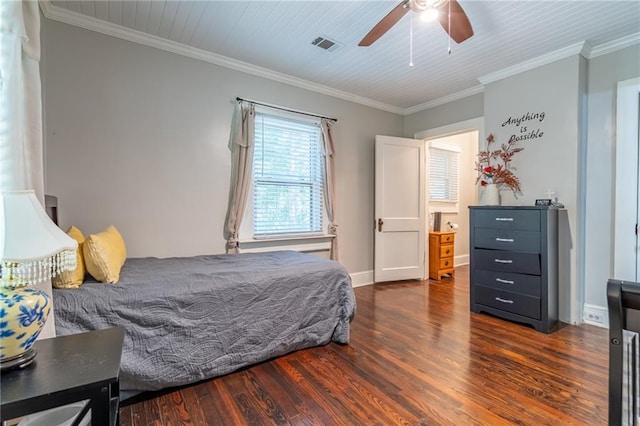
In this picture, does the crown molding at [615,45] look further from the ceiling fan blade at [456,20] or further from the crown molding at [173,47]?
the crown molding at [173,47]

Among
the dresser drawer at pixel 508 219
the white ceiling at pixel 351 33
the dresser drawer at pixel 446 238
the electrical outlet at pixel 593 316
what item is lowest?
the electrical outlet at pixel 593 316

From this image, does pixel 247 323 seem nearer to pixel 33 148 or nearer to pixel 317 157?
pixel 33 148

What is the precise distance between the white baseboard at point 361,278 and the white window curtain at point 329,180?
0.51 m

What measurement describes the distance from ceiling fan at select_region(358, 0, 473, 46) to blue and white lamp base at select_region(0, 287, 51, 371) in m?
2.37

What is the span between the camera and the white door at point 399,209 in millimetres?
4465

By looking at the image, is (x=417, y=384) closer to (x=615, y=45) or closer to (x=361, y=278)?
(x=361, y=278)

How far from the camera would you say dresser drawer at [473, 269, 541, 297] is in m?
2.88

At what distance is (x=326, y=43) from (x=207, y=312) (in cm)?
264

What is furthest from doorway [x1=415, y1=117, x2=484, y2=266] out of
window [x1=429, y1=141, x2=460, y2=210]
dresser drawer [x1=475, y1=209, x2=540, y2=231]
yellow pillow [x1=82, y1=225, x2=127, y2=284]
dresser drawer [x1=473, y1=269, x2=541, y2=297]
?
yellow pillow [x1=82, y1=225, x2=127, y2=284]

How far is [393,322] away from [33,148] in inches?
117

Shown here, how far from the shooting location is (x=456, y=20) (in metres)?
1.99

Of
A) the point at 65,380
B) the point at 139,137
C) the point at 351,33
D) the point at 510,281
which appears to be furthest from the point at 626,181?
the point at 139,137

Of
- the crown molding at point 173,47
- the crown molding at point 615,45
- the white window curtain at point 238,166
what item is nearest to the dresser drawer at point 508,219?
the crown molding at point 615,45

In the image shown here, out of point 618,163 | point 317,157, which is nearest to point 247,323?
point 317,157
